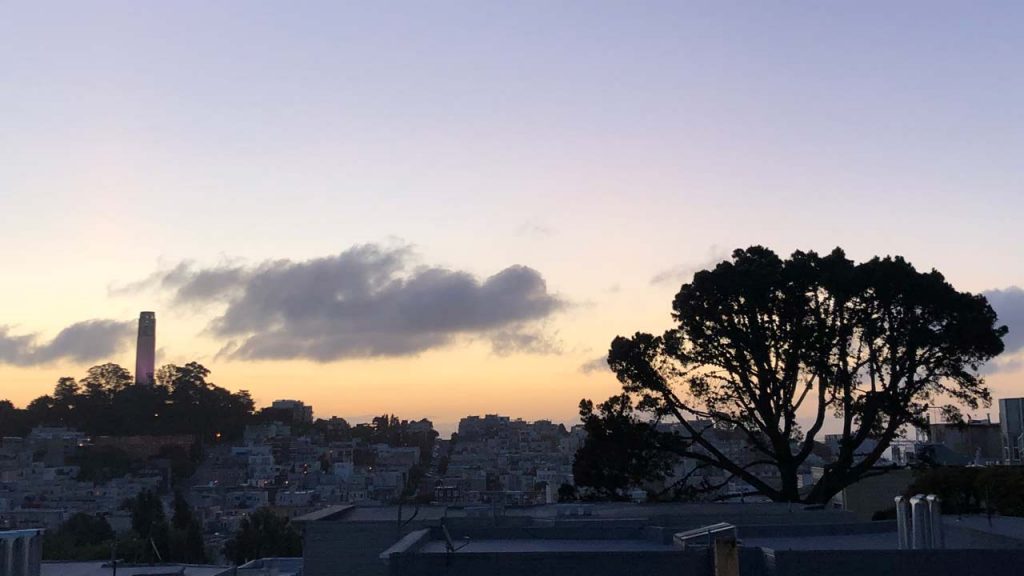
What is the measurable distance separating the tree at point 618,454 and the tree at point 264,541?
23.7 meters

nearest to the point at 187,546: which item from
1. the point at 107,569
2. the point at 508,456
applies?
the point at 107,569

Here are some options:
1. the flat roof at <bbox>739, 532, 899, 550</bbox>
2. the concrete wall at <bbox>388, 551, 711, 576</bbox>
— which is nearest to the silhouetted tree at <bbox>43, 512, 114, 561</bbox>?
the flat roof at <bbox>739, 532, 899, 550</bbox>

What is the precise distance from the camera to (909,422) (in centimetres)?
3609

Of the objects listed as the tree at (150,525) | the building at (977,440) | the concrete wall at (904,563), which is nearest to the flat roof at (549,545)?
the concrete wall at (904,563)

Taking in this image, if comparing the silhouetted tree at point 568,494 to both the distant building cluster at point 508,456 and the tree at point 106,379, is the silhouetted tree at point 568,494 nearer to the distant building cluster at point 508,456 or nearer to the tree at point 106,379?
the distant building cluster at point 508,456

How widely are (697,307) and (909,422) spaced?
25.3ft

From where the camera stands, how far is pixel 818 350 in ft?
118

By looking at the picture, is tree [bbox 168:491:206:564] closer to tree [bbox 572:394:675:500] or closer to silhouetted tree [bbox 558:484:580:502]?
silhouetted tree [bbox 558:484:580:502]

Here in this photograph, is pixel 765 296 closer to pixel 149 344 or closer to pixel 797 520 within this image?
pixel 797 520

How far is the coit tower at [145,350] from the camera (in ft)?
461

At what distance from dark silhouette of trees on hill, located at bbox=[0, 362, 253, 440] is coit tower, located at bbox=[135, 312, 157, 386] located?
3.02m

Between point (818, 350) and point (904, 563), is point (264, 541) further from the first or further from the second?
point (904, 563)

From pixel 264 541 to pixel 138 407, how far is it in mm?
70521

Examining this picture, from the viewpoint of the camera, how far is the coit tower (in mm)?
140375
